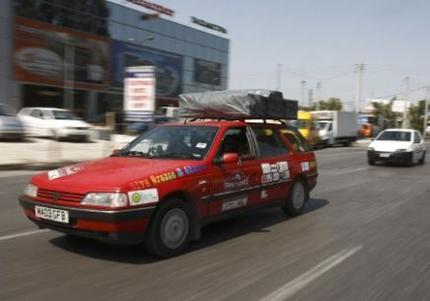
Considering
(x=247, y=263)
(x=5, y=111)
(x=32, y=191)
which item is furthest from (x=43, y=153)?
(x=247, y=263)

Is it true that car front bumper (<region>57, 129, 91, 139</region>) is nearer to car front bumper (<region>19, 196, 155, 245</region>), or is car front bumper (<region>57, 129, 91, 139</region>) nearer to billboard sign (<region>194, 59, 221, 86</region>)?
car front bumper (<region>19, 196, 155, 245</region>)

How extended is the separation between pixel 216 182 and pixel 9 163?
1161cm

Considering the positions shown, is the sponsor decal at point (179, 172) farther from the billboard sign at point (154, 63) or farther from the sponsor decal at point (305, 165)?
the billboard sign at point (154, 63)

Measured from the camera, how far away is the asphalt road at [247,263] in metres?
5.09

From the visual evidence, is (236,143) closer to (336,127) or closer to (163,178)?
(163,178)

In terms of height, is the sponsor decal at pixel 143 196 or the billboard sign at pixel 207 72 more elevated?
the billboard sign at pixel 207 72

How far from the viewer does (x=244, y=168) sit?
7570mm

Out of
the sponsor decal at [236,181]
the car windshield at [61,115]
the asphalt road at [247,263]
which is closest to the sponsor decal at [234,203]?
the sponsor decal at [236,181]

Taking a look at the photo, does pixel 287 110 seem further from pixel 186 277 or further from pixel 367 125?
pixel 367 125

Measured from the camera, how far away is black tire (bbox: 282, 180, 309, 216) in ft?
29.5

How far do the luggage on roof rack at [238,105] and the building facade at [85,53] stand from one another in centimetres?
2879

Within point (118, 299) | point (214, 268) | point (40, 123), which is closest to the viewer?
point (118, 299)

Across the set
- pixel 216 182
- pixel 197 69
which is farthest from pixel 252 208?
pixel 197 69

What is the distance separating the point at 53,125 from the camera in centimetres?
2761
